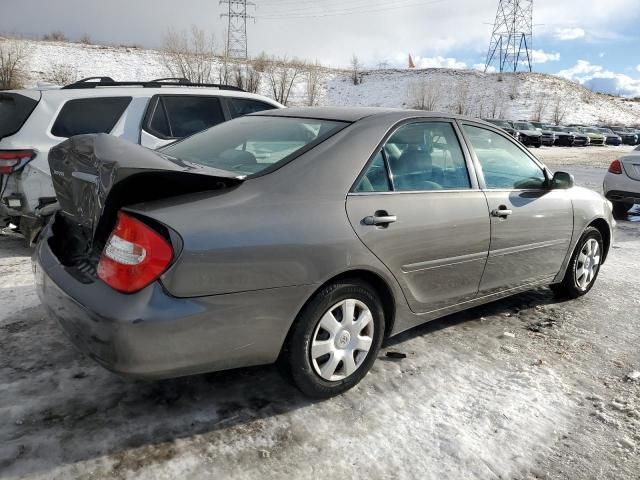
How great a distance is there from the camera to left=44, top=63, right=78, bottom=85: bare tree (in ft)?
136

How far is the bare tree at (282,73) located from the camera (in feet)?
156

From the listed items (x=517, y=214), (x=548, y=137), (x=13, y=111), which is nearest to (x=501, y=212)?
(x=517, y=214)

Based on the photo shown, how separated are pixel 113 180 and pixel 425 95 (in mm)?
56518

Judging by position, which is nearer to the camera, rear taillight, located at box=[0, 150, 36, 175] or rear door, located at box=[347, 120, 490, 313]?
rear door, located at box=[347, 120, 490, 313]

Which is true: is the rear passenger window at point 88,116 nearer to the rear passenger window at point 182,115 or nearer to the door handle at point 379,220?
the rear passenger window at point 182,115

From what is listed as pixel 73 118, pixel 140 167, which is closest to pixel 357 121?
pixel 140 167

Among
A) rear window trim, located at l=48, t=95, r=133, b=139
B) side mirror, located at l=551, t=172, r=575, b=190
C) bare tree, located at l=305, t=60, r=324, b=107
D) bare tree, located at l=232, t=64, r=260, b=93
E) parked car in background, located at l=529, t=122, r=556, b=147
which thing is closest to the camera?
side mirror, located at l=551, t=172, r=575, b=190

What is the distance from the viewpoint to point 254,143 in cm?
314

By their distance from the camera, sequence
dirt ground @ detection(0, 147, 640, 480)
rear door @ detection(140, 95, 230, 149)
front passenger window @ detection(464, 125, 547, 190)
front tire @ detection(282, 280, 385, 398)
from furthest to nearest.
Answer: rear door @ detection(140, 95, 230, 149), front passenger window @ detection(464, 125, 547, 190), front tire @ detection(282, 280, 385, 398), dirt ground @ detection(0, 147, 640, 480)

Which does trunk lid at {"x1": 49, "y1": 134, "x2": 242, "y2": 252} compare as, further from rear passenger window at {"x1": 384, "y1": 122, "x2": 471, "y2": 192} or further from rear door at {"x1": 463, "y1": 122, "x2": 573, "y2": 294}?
rear door at {"x1": 463, "y1": 122, "x2": 573, "y2": 294}

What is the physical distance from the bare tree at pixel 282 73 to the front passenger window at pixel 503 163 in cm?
4442

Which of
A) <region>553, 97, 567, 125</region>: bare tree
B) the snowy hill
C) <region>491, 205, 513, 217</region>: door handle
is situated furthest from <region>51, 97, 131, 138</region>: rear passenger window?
<region>553, 97, 567, 125</region>: bare tree

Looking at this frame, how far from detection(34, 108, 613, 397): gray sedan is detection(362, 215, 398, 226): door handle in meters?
0.02

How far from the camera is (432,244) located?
9.96 ft
